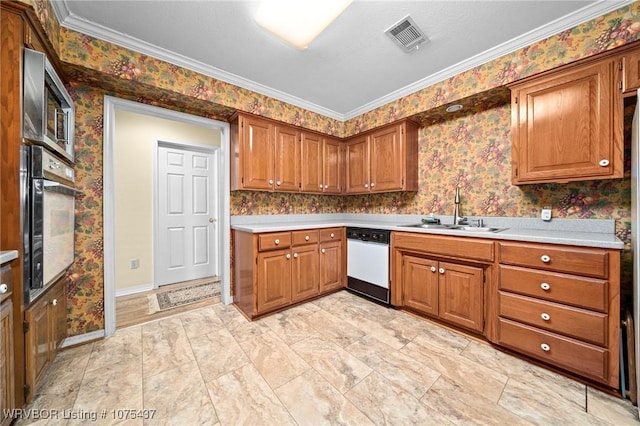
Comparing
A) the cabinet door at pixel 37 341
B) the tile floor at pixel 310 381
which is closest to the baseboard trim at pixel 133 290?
the tile floor at pixel 310 381

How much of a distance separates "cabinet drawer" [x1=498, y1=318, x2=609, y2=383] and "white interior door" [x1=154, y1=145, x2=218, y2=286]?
12.1 ft

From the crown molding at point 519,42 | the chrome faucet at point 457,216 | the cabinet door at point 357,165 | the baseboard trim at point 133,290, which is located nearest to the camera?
the crown molding at point 519,42

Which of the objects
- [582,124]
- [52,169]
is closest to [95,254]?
[52,169]

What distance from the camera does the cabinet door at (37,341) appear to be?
1210 mm

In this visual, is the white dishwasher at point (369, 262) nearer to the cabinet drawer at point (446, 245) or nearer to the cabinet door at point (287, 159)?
the cabinet drawer at point (446, 245)

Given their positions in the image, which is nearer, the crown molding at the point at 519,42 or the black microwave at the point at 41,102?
the black microwave at the point at 41,102

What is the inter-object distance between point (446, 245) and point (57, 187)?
288cm

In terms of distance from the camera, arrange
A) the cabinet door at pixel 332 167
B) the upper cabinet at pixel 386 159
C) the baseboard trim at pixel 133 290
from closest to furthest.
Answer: the upper cabinet at pixel 386 159
the baseboard trim at pixel 133 290
the cabinet door at pixel 332 167

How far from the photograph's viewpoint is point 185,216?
3.54m

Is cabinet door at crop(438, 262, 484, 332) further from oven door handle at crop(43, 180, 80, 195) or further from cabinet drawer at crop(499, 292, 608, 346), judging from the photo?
oven door handle at crop(43, 180, 80, 195)

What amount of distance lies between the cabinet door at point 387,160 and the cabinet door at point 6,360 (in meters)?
3.00

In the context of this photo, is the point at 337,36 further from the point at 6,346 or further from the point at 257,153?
the point at 6,346

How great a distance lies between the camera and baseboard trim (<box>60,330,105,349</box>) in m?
1.88

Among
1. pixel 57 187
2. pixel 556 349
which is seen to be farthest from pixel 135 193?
pixel 556 349
